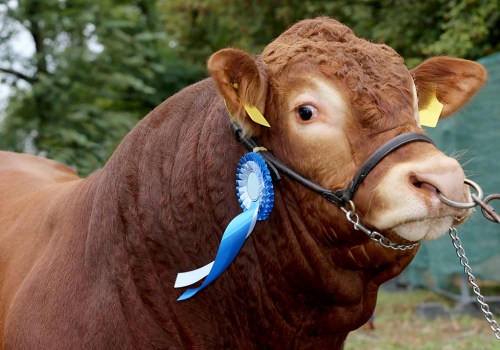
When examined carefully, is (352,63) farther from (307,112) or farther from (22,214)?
(22,214)

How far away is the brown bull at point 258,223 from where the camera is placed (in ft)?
8.32

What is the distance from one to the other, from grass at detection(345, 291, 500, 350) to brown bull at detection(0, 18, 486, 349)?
3619mm

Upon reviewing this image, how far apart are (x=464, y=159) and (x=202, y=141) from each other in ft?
17.0

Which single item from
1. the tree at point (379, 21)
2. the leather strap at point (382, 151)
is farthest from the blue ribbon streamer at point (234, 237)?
the tree at point (379, 21)

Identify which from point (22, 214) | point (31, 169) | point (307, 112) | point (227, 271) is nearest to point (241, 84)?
point (307, 112)

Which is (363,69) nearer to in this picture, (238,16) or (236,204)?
(236,204)

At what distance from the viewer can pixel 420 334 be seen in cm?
773

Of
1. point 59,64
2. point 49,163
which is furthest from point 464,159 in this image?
point 59,64

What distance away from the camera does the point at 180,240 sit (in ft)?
9.27

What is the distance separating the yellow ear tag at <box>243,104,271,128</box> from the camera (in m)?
2.63

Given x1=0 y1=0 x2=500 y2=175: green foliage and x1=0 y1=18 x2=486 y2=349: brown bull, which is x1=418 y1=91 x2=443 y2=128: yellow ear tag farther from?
x1=0 y1=0 x2=500 y2=175: green foliage

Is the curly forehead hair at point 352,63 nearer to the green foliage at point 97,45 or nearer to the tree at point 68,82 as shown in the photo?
the green foliage at point 97,45

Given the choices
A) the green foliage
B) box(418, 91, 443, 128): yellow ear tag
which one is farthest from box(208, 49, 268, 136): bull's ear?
the green foliage

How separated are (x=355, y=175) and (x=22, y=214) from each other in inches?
79.4
